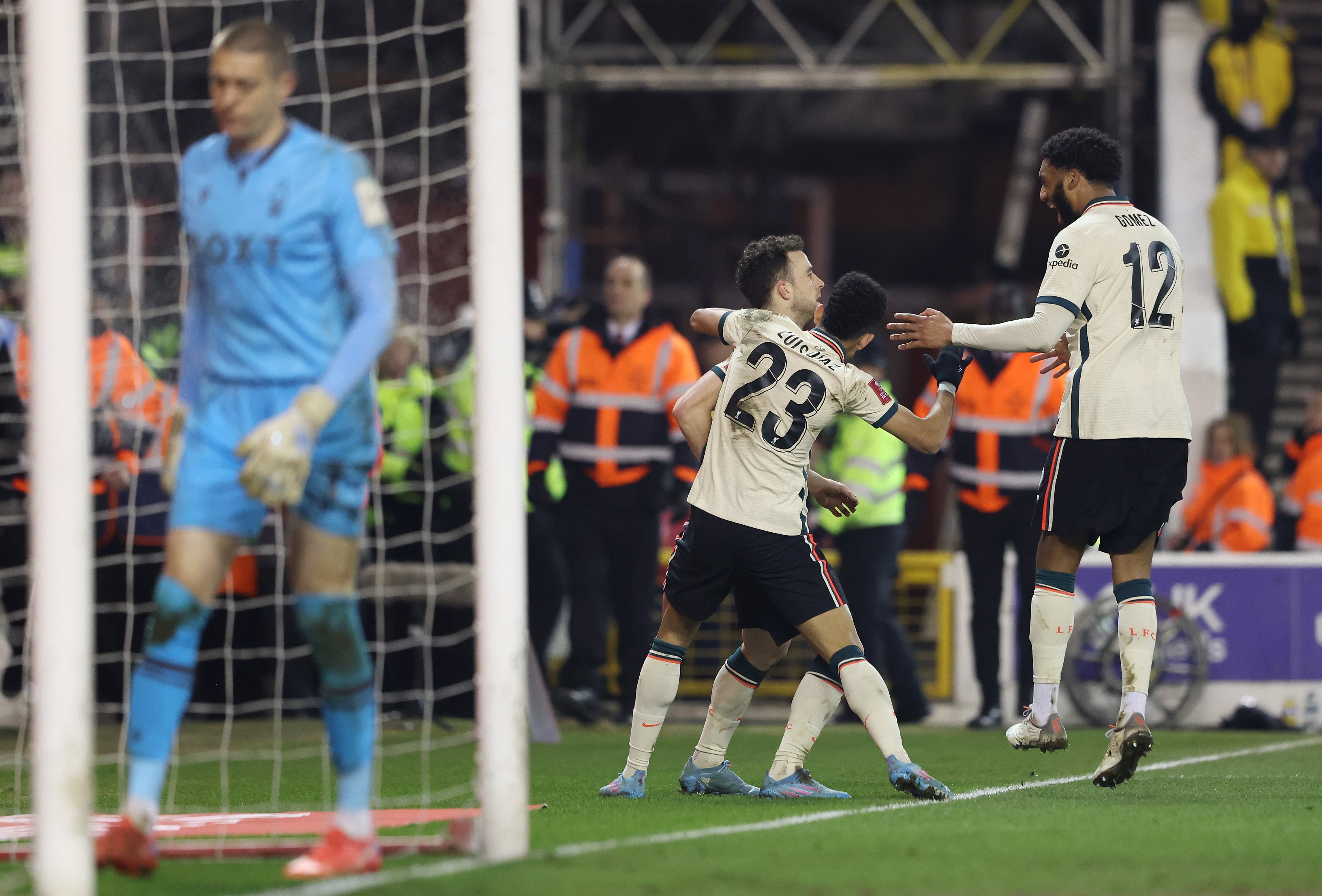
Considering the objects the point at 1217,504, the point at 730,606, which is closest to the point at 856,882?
the point at 730,606

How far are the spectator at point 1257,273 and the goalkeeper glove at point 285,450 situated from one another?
458 inches

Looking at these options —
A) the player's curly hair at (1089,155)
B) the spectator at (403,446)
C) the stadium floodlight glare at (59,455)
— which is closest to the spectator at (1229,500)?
the spectator at (403,446)

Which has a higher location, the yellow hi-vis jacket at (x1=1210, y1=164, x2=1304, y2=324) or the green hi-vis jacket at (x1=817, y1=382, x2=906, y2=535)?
the yellow hi-vis jacket at (x1=1210, y1=164, x2=1304, y2=324)

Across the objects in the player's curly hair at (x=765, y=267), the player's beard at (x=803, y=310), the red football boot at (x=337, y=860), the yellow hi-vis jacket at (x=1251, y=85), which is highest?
the yellow hi-vis jacket at (x=1251, y=85)

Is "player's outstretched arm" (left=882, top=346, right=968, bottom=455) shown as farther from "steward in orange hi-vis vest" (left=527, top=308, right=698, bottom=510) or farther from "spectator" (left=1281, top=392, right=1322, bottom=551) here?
"spectator" (left=1281, top=392, right=1322, bottom=551)

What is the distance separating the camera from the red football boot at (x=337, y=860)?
13.4ft

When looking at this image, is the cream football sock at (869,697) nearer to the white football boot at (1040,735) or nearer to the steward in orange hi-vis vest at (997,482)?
the white football boot at (1040,735)

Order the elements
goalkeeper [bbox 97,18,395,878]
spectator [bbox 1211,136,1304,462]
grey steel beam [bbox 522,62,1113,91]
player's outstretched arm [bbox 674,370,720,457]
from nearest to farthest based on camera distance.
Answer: goalkeeper [bbox 97,18,395,878]
player's outstretched arm [bbox 674,370,720,457]
grey steel beam [bbox 522,62,1113,91]
spectator [bbox 1211,136,1304,462]

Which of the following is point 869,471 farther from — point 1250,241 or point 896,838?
point 1250,241

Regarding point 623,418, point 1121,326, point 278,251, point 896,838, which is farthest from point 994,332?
point 623,418

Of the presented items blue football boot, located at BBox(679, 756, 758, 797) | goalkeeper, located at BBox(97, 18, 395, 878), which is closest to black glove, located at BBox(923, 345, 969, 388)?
blue football boot, located at BBox(679, 756, 758, 797)

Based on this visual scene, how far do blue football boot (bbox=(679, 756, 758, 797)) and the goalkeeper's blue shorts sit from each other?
2.32 m

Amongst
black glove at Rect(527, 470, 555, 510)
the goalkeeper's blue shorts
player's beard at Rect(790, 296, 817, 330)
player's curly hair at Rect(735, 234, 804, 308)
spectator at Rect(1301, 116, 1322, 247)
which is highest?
spectator at Rect(1301, 116, 1322, 247)

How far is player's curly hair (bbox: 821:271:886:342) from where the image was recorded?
6105 millimetres
